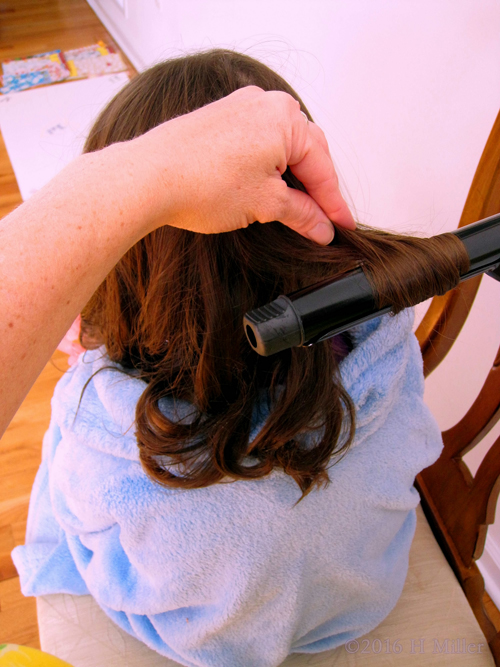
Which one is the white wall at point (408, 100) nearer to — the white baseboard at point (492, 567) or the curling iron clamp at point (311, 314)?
the white baseboard at point (492, 567)

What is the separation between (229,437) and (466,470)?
47 cm

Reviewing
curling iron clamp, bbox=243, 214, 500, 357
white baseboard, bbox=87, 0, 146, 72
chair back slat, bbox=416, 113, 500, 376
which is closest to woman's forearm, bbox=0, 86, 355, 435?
curling iron clamp, bbox=243, 214, 500, 357

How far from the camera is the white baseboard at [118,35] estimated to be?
8.78 feet

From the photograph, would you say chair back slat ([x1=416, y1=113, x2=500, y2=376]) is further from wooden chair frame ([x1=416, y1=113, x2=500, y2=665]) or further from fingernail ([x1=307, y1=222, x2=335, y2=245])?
fingernail ([x1=307, y1=222, x2=335, y2=245])

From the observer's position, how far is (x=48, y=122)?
2.52m

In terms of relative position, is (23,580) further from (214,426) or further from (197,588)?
(214,426)

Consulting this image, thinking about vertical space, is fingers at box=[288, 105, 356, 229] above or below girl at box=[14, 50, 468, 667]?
above

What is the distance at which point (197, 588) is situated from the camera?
0.62m

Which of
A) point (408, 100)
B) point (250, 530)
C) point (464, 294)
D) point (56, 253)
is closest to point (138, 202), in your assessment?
point (56, 253)

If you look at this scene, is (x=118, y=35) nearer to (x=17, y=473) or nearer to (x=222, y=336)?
(x=17, y=473)

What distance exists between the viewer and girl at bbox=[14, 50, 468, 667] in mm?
551

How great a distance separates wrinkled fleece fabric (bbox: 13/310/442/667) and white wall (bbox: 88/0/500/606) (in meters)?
0.40

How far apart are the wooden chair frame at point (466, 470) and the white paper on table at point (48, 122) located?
6.21ft

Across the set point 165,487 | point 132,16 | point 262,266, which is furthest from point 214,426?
point 132,16
